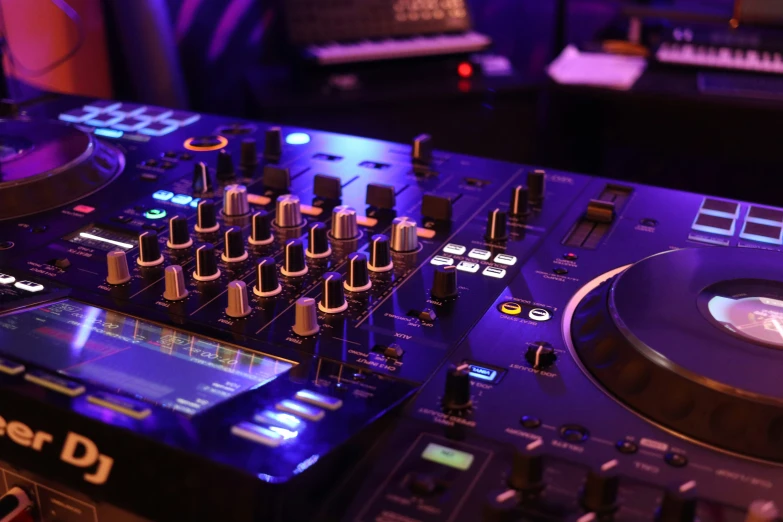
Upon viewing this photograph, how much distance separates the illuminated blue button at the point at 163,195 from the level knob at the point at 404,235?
13.2 inches

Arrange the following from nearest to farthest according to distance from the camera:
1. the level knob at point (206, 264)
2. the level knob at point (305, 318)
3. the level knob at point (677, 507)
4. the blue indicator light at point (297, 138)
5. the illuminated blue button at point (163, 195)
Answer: the level knob at point (677, 507)
the level knob at point (305, 318)
the level knob at point (206, 264)
the illuminated blue button at point (163, 195)
the blue indicator light at point (297, 138)

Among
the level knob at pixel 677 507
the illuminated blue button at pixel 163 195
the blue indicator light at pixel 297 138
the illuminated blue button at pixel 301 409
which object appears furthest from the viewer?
the blue indicator light at pixel 297 138

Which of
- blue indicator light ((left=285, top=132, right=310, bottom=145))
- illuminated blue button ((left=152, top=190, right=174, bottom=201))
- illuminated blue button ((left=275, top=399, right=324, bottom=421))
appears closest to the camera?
illuminated blue button ((left=275, top=399, right=324, bottom=421))

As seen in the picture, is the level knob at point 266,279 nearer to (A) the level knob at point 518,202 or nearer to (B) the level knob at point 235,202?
(B) the level knob at point 235,202

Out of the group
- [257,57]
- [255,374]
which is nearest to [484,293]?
[255,374]

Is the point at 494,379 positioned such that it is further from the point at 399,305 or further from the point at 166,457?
the point at 166,457

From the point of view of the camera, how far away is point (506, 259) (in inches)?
37.4

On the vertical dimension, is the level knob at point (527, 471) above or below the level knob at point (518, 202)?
below

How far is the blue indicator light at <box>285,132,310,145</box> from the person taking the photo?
52.3 inches

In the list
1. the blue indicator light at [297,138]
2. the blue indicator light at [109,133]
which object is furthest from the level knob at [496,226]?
the blue indicator light at [109,133]

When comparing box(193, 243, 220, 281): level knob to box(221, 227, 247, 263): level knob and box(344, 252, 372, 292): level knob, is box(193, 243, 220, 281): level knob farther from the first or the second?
box(344, 252, 372, 292): level knob

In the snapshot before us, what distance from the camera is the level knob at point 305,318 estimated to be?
79 cm

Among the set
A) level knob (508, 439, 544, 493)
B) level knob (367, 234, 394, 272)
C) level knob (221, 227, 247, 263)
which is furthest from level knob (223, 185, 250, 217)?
level knob (508, 439, 544, 493)

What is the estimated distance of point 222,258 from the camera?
0.94 meters
